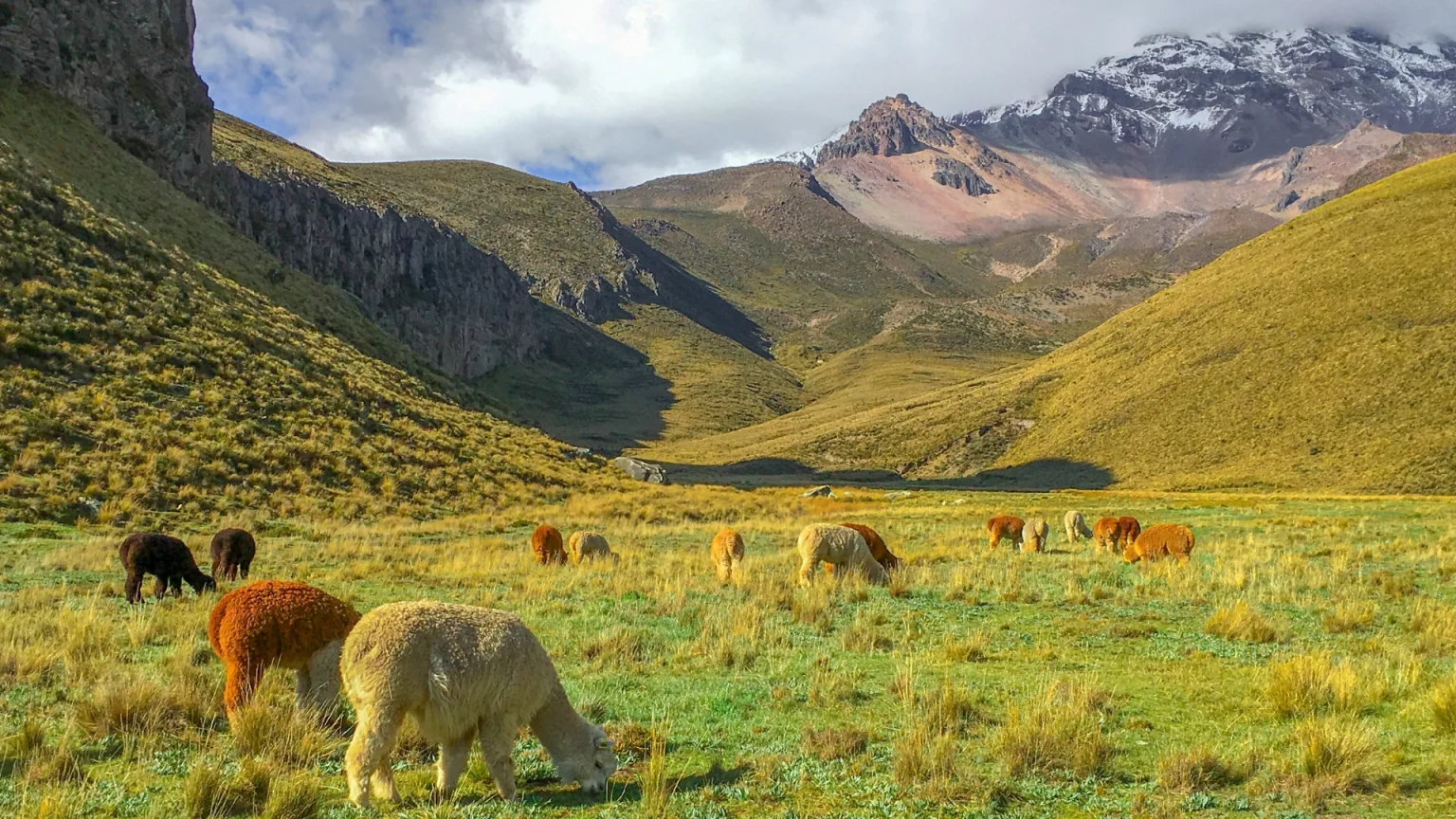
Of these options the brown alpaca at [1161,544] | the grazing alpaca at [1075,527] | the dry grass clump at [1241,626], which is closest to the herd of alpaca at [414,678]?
the dry grass clump at [1241,626]

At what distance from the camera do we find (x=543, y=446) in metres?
47.0

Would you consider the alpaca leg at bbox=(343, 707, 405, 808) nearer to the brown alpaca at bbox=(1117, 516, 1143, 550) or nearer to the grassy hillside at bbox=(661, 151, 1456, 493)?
the brown alpaca at bbox=(1117, 516, 1143, 550)

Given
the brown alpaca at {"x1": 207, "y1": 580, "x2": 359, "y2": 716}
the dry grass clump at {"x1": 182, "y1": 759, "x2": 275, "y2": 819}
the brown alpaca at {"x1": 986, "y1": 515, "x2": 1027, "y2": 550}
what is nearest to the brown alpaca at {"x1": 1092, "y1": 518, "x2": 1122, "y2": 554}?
the brown alpaca at {"x1": 986, "y1": 515, "x2": 1027, "y2": 550}

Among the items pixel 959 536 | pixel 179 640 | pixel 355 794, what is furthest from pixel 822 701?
pixel 959 536

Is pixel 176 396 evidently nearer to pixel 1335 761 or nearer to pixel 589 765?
pixel 589 765

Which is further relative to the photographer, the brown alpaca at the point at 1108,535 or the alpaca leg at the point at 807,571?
the brown alpaca at the point at 1108,535

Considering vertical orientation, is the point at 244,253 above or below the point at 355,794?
above

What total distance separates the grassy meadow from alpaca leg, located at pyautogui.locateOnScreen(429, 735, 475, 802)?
151 millimetres

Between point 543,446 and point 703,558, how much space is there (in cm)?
2859

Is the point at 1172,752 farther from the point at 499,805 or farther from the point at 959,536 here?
the point at 959,536

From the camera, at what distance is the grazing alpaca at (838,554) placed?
615 inches

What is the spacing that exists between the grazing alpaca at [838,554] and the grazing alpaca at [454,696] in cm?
983

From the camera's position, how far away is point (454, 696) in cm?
543

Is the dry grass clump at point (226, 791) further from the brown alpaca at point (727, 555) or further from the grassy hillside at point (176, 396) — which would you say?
the grassy hillside at point (176, 396)
